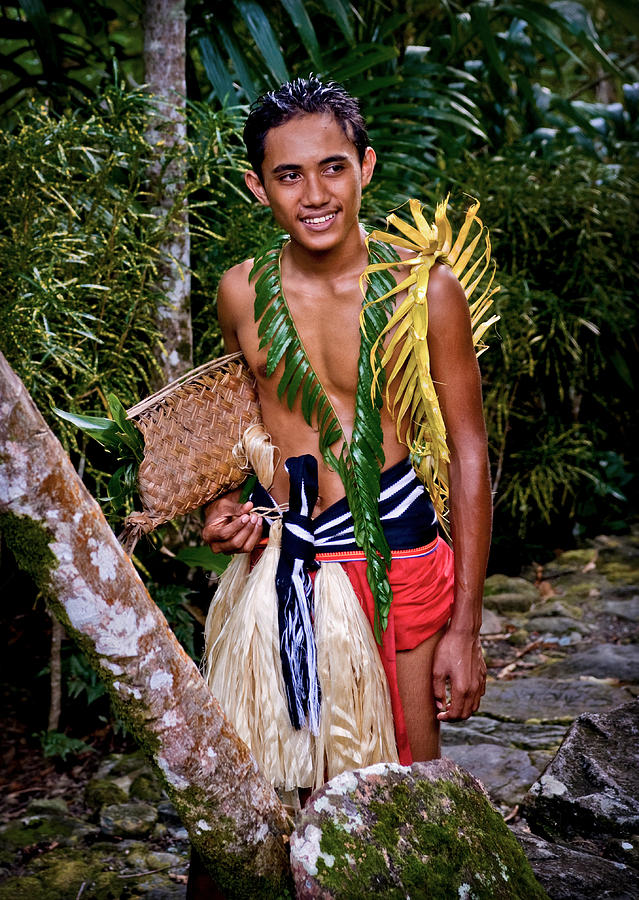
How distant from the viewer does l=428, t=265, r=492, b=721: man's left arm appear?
5.72ft

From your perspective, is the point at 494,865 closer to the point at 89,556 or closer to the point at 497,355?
the point at 89,556

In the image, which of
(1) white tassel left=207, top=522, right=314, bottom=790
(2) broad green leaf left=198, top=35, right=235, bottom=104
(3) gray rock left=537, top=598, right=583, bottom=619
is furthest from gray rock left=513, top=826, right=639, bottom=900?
(2) broad green leaf left=198, top=35, right=235, bottom=104

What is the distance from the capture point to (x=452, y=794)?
4.90ft

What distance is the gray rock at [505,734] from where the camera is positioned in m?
2.93

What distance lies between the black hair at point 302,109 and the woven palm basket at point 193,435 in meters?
0.47

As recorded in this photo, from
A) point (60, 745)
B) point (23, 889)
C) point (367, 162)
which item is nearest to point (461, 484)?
point (367, 162)

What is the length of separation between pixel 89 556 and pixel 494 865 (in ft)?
2.68

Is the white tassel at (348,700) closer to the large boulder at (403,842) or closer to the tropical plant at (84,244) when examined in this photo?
the large boulder at (403,842)

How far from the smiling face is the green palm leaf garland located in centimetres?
13

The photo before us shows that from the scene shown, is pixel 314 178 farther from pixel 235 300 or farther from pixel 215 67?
pixel 215 67

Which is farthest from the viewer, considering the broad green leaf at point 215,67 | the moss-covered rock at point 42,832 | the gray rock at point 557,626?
the gray rock at point 557,626

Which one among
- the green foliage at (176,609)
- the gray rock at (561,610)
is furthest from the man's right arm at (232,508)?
the gray rock at (561,610)

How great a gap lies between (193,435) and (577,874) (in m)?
1.12

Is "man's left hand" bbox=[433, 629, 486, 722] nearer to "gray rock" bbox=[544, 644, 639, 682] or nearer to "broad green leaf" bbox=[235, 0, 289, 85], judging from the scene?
"gray rock" bbox=[544, 644, 639, 682]
